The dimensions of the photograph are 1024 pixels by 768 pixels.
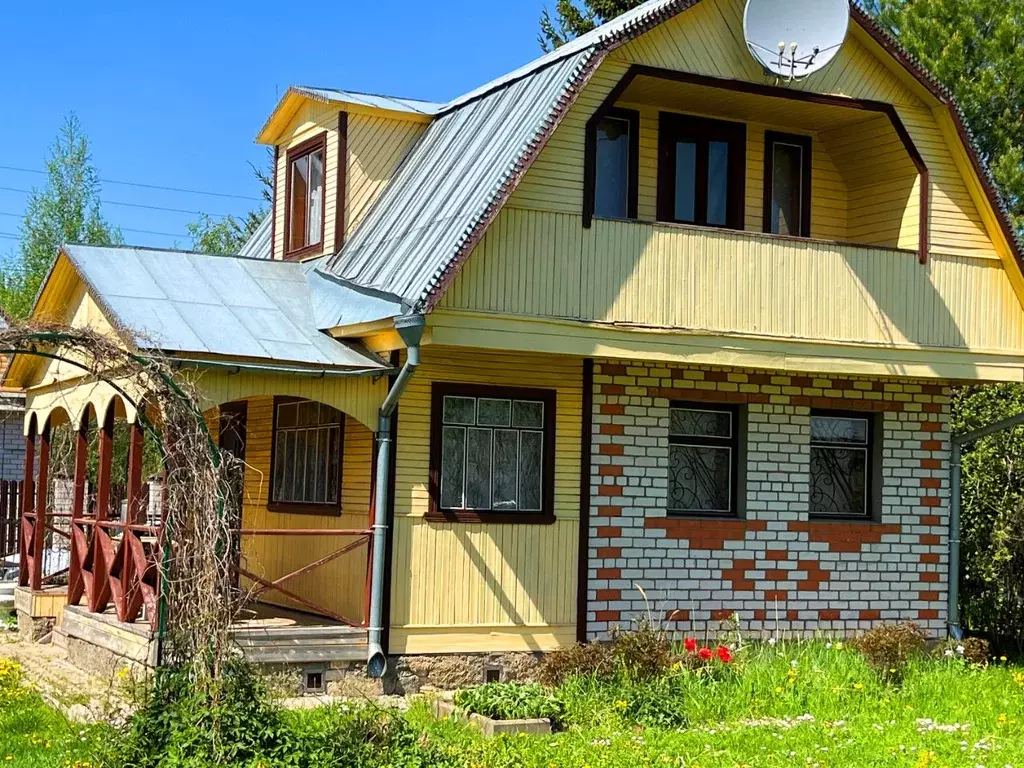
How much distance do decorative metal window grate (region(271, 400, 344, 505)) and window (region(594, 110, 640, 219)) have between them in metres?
3.34

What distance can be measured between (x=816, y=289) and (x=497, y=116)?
3.50m

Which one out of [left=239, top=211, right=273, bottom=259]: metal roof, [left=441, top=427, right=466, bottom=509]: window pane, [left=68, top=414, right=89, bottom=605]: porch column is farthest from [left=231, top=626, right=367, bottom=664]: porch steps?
[left=239, top=211, right=273, bottom=259]: metal roof

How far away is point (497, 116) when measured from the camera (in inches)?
576

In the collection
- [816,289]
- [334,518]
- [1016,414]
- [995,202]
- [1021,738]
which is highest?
[995,202]

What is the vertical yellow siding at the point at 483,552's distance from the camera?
1360cm

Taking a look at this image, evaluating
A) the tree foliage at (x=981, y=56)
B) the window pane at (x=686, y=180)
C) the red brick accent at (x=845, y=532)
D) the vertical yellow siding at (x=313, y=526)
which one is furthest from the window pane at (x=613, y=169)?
the tree foliage at (x=981, y=56)

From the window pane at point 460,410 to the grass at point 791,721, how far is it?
8.84ft

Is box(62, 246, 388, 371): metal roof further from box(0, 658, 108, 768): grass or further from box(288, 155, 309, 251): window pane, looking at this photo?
box(0, 658, 108, 768): grass

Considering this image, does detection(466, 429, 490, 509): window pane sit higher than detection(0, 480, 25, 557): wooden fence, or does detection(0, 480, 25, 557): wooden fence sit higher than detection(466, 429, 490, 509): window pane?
detection(466, 429, 490, 509): window pane

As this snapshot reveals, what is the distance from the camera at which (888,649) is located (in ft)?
46.3

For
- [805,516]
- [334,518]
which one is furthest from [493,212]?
[805,516]

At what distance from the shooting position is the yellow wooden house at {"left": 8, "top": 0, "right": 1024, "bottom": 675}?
13.4 m

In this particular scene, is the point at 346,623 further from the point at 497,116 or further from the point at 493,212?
the point at 497,116

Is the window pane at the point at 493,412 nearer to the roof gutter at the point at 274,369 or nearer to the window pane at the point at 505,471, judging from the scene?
the window pane at the point at 505,471
